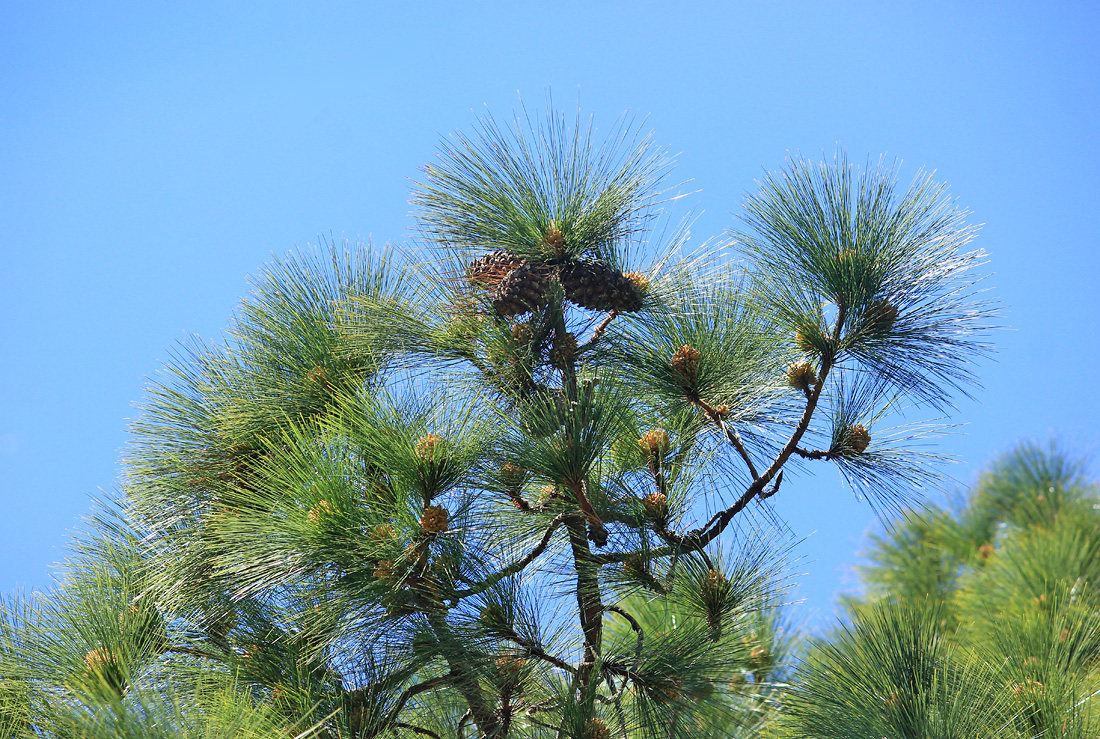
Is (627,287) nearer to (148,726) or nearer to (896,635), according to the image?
(896,635)

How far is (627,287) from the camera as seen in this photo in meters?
1.76

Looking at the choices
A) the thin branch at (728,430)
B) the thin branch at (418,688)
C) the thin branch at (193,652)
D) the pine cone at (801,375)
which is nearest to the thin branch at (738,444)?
the thin branch at (728,430)

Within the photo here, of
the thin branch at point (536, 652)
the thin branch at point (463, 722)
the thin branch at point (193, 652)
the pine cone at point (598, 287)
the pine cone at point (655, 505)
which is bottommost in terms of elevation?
the thin branch at point (463, 722)

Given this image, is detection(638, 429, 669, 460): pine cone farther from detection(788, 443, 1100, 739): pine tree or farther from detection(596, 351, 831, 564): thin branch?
detection(788, 443, 1100, 739): pine tree

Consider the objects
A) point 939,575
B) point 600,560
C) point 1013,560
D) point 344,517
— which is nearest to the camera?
point 344,517

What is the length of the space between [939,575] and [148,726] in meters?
4.19

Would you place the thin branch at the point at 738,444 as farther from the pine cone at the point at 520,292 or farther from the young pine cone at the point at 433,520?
the young pine cone at the point at 433,520

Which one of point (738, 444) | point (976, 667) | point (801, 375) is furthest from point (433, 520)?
point (976, 667)

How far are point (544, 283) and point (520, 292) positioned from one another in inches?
1.8

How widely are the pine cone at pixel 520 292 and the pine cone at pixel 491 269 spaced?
0.21 feet

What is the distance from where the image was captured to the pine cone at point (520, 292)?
1.67 metres

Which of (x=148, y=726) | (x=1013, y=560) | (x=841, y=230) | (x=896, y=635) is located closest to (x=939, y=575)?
(x=1013, y=560)

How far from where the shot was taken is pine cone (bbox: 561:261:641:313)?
1.72m

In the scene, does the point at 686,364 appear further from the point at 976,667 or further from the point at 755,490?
the point at 976,667
